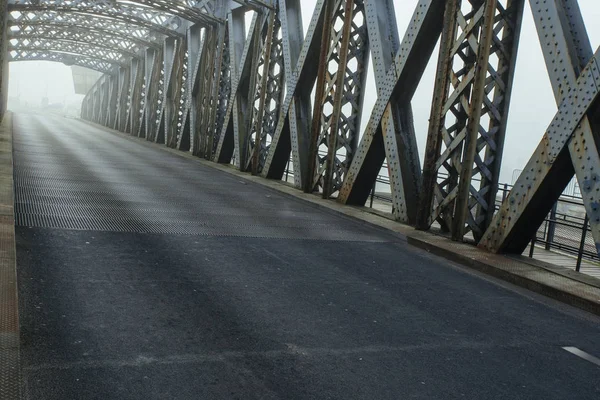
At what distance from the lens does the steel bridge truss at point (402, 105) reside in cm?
774

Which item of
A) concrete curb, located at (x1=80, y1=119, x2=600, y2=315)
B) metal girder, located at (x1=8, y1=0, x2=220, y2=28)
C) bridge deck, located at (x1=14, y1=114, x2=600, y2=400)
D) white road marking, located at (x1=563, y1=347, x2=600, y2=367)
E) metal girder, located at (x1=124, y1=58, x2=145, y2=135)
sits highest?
metal girder, located at (x1=8, y1=0, x2=220, y2=28)

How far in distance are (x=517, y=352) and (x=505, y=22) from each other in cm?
584

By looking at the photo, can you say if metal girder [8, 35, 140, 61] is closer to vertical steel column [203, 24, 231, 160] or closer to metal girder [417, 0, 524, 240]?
vertical steel column [203, 24, 231, 160]

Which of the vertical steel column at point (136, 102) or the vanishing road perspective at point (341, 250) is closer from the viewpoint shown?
the vanishing road perspective at point (341, 250)

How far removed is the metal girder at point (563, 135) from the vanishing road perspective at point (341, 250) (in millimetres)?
26

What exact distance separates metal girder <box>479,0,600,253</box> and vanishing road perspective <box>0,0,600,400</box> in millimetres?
26

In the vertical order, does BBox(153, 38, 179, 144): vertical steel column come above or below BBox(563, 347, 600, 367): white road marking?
above

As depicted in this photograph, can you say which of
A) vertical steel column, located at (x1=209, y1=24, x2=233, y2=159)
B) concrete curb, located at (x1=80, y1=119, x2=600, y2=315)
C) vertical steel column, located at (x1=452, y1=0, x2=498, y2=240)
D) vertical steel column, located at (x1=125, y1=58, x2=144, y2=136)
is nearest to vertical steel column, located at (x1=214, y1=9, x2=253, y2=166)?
vertical steel column, located at (x1=209, y1=24, x2=233, y2=159)

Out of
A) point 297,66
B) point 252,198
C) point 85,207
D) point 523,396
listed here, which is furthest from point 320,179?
point 523,396

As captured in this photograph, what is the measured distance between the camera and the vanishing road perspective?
4.02m

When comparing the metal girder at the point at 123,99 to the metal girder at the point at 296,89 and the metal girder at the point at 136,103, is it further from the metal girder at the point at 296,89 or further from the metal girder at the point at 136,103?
the metal girder at the point at 296,89

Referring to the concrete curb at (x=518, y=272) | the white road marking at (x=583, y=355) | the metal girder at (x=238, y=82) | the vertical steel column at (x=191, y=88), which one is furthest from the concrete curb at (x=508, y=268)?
the vertical steel column at (x=191, y=88)

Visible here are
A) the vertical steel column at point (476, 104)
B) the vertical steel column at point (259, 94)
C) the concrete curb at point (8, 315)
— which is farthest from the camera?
the vertical steel column at point (259, 94)

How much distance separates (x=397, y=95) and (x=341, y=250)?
4118 millimetres
